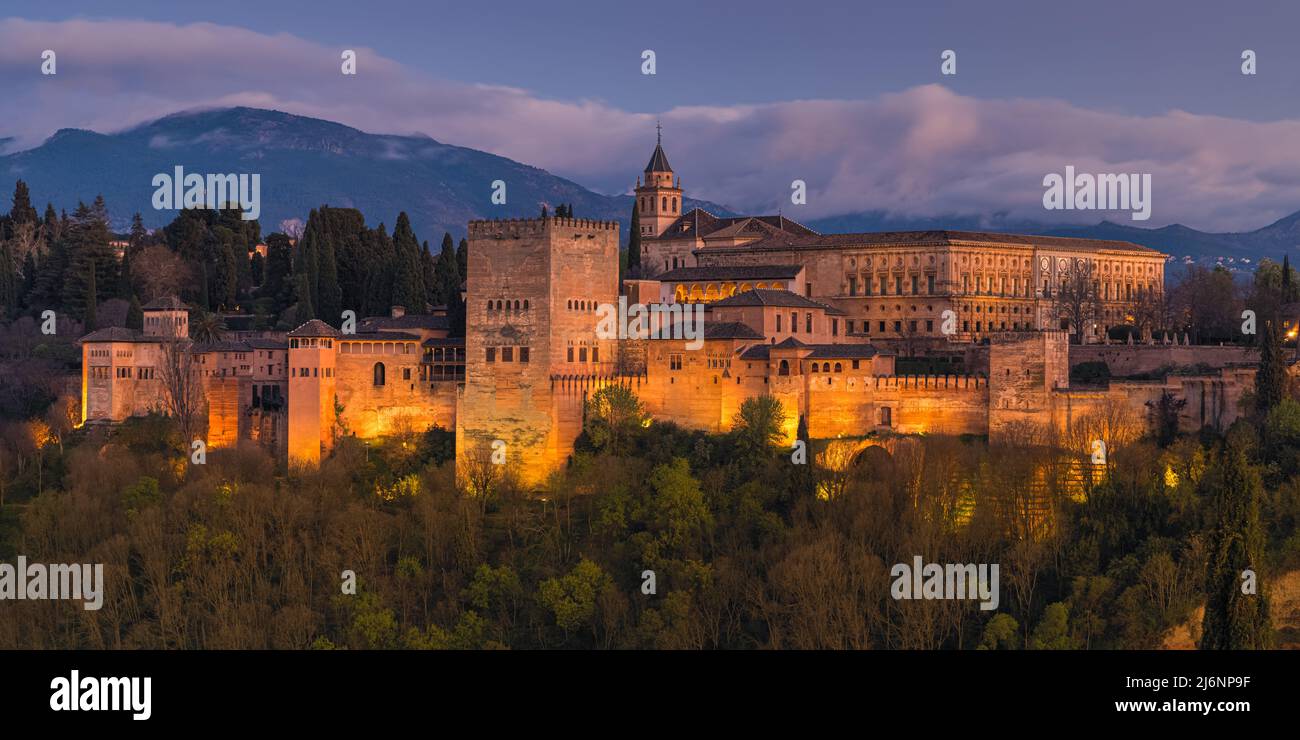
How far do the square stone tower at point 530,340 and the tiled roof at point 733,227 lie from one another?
19.8 meters

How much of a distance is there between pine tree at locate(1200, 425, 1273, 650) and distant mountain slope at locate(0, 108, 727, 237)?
118714 millimetres

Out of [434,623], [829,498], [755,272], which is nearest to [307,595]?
[434,623]

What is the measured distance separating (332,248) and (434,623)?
2860 centimetres

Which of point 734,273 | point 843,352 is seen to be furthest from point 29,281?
point 843,352

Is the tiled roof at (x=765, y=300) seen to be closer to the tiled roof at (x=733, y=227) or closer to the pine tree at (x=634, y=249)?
the tiled roof at (x=733, y=227)

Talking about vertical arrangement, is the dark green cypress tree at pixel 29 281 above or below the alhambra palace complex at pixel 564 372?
above

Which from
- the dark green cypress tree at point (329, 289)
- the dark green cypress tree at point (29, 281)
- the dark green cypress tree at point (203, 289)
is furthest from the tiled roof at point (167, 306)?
the dark green cypress tree at point (29, 281)

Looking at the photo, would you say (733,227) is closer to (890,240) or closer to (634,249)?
(634,249)

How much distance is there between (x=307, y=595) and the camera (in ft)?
144

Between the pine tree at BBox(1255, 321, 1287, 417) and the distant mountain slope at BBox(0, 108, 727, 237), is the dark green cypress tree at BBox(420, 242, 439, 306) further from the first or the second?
the distant mountain slope at BBox(0, 108, 727, 237)

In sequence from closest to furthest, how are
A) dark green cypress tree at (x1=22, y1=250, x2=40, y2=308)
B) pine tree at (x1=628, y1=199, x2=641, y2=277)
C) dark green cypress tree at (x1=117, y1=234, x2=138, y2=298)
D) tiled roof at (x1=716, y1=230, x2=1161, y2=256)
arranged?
tiled roof at (x1=716, y1=230, x2=1161, y2=256)
dark green cypress tree at (x1=117, y1=234, x2=138, y2=298)
pine tree at (x1=628, y1=199, x2=641, y2=277)
dark green cypress tree at (x1=22, y1=250, x2=40, y2=308)

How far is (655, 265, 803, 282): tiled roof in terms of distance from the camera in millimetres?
60781

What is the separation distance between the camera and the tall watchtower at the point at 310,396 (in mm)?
50625

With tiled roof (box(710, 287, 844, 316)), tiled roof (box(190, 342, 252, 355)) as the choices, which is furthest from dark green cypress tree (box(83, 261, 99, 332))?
tiled roof (box(710, 287, 844, 316))
